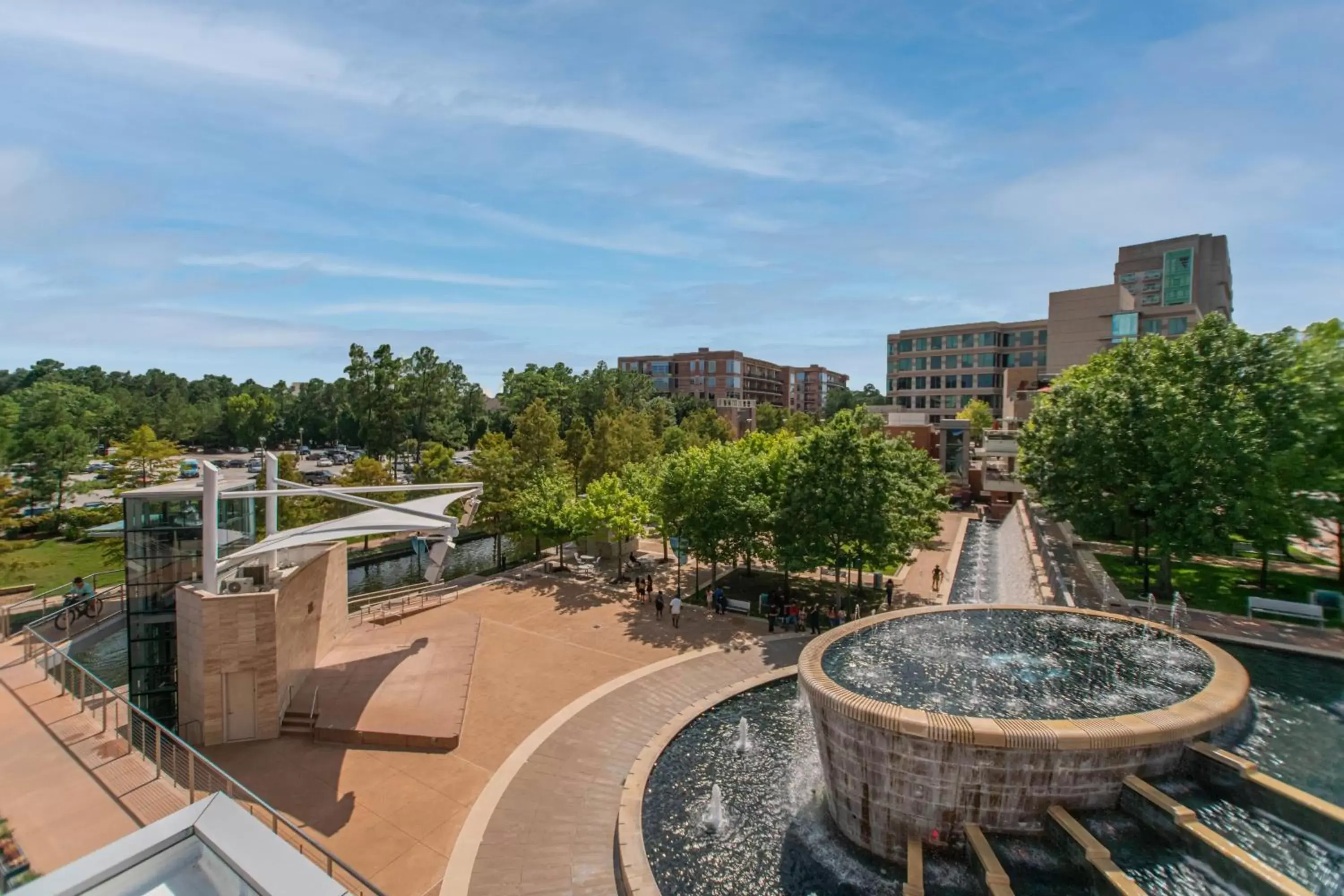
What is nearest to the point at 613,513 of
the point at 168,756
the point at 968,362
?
the point at 168,756

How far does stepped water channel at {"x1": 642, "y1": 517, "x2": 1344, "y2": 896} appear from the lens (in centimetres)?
1023

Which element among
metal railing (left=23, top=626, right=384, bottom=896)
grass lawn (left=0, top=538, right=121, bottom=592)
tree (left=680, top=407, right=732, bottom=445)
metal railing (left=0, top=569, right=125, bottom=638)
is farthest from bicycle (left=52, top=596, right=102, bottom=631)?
tree (left=680, top=407, right=732, bottom=445)

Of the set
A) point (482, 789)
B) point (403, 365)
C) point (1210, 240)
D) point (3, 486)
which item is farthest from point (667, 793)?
point (1210, 240)

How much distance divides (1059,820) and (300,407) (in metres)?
114

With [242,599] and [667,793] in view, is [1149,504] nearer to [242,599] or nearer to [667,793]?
[667,793]

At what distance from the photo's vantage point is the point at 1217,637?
19438 mm

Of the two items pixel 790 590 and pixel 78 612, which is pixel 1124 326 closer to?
pixel 790 590

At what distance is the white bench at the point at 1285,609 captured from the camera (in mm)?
20500

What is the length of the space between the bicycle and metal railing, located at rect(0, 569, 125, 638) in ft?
1.69

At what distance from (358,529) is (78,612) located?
38.7 feet

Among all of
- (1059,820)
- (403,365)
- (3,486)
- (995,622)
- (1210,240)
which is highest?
(1210,240)

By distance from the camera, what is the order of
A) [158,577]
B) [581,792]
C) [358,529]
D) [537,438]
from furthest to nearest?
[537,438], [358,529], [158,577], [581,792]

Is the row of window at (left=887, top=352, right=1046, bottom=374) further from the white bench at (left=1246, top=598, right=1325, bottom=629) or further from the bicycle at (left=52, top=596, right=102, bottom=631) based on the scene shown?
the bicycle at (left=52, top=596, right=102, bottom=631)

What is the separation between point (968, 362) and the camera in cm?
8344
